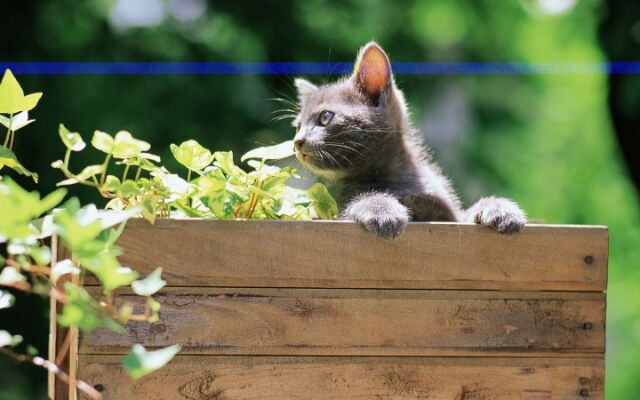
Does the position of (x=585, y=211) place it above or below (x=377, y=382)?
above

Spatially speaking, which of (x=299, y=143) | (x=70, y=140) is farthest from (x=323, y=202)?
(x=70, y=140)

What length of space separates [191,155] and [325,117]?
0.72 metres

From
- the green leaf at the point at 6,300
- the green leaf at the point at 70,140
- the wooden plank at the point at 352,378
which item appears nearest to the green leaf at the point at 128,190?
the green leaf at the point at 70,140

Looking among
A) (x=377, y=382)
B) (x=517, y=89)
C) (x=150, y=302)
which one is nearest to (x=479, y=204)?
(x=377, y=382)

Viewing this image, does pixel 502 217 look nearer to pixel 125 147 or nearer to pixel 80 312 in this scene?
pixel 125 147

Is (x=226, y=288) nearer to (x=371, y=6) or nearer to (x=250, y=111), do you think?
(x=250, y=111)

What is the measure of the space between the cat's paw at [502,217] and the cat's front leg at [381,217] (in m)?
0.18

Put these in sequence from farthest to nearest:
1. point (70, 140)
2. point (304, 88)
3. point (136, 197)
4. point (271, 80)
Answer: point (271, 80) → point (304, 88) → point (136, 197) → point (70, 140)

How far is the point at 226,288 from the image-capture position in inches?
68.5

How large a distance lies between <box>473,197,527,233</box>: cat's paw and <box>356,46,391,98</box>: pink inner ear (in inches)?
28.7

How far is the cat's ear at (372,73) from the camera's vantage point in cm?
253

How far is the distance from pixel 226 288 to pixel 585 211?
24.9 ft

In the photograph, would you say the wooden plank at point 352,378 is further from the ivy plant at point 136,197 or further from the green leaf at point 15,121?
the green leaf at point 15,121

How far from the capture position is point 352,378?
1760mm
